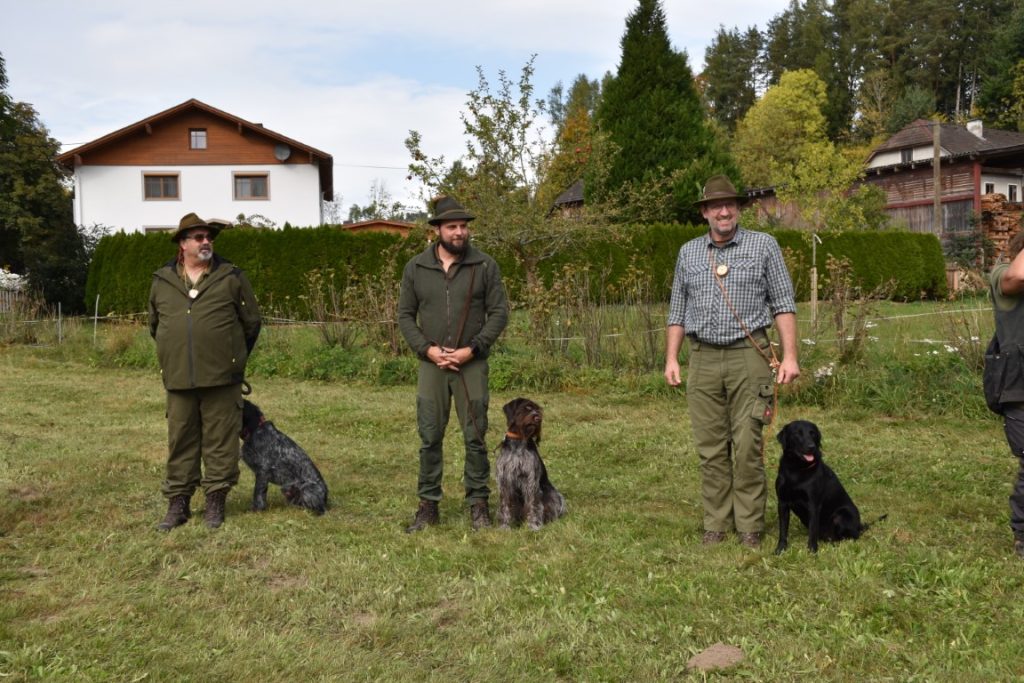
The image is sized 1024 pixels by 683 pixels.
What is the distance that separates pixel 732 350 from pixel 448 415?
1.75 m

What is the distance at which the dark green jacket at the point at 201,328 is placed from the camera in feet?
18.7

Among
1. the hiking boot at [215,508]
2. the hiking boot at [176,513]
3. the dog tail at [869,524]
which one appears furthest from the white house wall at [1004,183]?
the hiking boot at [176,513]

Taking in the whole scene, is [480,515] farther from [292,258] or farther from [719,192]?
[292,258]

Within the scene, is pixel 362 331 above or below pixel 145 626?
above

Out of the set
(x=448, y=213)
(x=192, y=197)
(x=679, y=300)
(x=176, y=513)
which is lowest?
(x=176, y=513)

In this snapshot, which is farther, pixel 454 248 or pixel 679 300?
pixel 454 248

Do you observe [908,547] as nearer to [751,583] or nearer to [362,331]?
[751,583]

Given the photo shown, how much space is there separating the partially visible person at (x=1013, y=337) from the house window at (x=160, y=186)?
35.8m

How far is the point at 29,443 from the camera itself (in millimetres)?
8695

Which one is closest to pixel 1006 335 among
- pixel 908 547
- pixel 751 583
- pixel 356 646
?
pixel 908 547

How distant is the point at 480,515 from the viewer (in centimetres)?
573

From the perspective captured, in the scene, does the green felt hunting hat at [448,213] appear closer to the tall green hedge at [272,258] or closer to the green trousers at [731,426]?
the green trousers at [731,426]

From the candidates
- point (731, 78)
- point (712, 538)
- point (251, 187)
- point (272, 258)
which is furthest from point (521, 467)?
point (731, 78)

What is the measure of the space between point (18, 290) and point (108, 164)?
1652 centimetres
